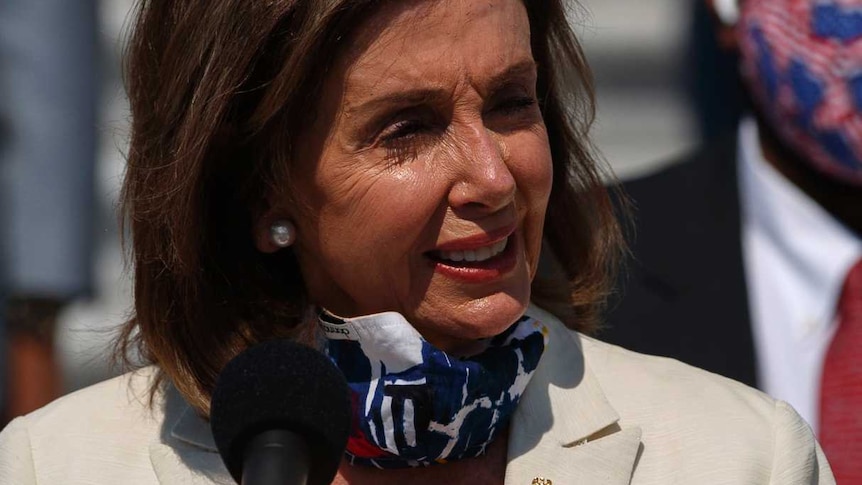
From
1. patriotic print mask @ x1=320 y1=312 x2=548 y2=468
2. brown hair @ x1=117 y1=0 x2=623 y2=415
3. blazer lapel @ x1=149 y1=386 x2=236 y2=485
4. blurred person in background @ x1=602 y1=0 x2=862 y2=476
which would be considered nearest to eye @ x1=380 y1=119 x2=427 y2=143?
brown hair @ x1=117 y1=0 x2=623 y2=415

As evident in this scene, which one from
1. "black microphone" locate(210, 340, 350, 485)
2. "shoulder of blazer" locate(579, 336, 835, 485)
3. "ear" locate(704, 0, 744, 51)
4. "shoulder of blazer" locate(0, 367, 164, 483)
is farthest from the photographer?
"ear" locate(704, 0, 744, 51)

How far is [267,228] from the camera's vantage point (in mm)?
2990

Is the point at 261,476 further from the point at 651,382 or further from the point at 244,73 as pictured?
the point at 651,382

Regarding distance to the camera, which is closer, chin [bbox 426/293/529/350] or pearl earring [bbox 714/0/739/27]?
chin [bbox 426/293/529/350]

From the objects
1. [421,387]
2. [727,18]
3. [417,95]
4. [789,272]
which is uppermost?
[417,95]

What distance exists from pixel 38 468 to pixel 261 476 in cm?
117

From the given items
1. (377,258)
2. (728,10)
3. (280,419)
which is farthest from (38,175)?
(280,419)

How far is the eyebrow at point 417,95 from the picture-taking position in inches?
107

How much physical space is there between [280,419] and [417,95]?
0.86m

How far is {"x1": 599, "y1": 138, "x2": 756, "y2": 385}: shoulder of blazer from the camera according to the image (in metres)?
4.41

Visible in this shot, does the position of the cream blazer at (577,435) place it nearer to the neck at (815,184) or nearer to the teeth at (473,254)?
the teeth at (473,254)

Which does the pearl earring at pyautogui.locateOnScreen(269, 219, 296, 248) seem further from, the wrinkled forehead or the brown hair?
the wrinkled forehead

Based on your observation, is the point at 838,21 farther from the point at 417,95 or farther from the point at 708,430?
the point at 417,95

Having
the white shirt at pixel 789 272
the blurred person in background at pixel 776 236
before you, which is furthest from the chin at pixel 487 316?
the white shirt at pixel 789 272
